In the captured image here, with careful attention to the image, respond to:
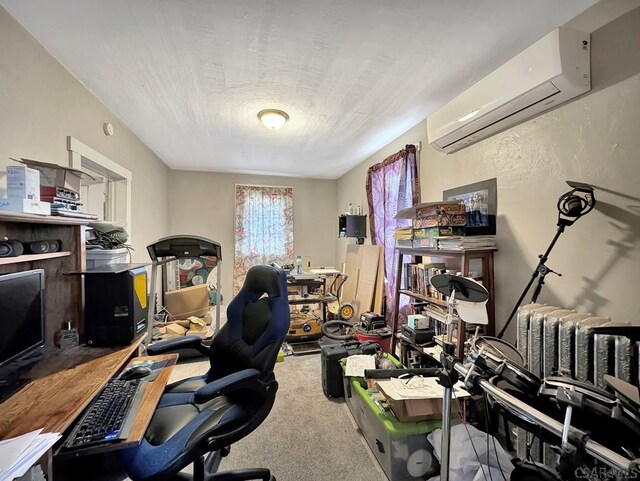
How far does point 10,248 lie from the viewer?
48.1 inches

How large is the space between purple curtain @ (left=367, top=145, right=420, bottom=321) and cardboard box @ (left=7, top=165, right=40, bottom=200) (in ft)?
9.03

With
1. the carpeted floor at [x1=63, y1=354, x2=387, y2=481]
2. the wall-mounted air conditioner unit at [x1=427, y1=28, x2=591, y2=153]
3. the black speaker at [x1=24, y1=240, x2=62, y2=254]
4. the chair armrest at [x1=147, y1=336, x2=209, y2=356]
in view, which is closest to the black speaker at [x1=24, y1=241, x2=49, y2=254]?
the black speaker at [x1=24, y1=240, x2=62, y2=254]

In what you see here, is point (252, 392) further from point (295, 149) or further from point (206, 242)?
point (295, 149)

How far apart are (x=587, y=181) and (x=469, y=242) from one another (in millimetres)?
693

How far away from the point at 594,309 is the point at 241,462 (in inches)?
86.4

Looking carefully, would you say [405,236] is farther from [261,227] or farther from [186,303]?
[261,227]

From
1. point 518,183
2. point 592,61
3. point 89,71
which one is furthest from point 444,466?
point 89,71

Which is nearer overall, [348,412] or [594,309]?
[594,309]

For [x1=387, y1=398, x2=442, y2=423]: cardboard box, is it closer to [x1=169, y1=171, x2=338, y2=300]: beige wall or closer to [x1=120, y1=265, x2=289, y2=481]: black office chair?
[x1=120, y1=265, x2=289, y2=481]: black office chair

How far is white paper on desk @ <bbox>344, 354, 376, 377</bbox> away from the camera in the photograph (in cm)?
205

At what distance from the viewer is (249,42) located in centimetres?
166

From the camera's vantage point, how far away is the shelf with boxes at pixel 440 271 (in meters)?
1.99

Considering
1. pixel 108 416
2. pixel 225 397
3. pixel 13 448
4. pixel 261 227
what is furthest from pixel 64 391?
pixel 261 227

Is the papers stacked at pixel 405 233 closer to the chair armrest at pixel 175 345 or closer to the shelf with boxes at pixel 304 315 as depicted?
the shelf with boxes at pixel 304 315
